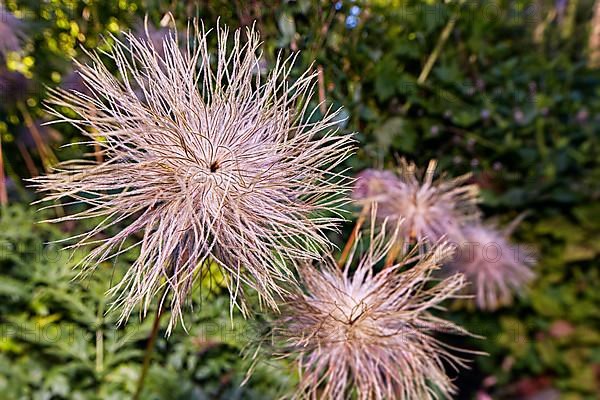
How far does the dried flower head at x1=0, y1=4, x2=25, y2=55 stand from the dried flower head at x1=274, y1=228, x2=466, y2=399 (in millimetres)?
766

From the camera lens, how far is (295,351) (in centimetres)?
66

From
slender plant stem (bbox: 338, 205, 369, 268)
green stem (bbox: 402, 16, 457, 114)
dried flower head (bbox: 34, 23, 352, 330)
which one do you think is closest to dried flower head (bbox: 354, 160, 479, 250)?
slender plant stem (bbox: 338, 205, 369, 268)

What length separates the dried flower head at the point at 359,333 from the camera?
0.66 metres

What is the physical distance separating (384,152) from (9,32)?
2.44ft

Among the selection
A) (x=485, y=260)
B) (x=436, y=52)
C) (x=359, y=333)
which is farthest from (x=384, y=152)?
(x=436, y=52)

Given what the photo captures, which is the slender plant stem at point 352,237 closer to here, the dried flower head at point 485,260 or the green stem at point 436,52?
the dried flower head at point 485,260

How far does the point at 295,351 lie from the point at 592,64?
2247 millimetres

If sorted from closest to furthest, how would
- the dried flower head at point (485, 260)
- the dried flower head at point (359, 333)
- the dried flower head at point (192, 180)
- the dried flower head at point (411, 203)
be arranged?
the dried flower head at point (192, 180) → the dried flower head at point (359, 333) → the dried flower head at point (411, 203) → the dried flower head at point (485, 260)

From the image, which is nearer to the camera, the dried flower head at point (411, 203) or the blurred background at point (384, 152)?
the dried flower head at point (411, 203)

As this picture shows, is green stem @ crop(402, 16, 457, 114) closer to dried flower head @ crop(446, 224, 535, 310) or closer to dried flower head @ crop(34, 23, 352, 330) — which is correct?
dried flower head @ crop(446, 224, 535, 310)

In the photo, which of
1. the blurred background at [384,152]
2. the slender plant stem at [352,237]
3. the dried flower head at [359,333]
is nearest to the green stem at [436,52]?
the blurred background at [384,152]

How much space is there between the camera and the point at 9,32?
1040 mm

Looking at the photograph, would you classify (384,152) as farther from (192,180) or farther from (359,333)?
(192,180)

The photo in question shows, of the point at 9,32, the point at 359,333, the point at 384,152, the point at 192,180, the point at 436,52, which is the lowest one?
the point at 359,333
